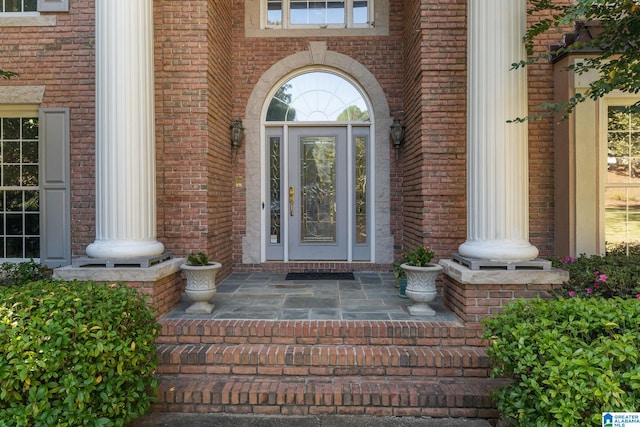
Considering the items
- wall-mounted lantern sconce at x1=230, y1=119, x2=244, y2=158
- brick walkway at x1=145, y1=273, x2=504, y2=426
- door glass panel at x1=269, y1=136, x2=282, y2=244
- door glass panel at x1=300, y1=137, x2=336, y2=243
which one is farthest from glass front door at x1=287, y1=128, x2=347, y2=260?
brick walkway at x1=145, y1=273, x2=504, y2=426

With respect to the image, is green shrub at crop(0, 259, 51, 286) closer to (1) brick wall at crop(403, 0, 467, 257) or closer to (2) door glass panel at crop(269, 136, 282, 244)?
(2) door glass panel at crop(269, 136, 282, 244)

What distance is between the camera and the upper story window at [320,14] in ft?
19.9

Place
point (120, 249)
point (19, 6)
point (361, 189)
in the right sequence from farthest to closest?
1. point (361, 189)
2. point (19, 6)
3. point (120, 249)

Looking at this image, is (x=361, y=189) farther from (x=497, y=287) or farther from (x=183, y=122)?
(x=497, y=287)

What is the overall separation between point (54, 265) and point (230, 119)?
316cm

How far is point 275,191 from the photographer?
6.23 m

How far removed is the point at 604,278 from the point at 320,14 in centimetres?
521

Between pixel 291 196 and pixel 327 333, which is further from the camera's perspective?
pixel 291 196

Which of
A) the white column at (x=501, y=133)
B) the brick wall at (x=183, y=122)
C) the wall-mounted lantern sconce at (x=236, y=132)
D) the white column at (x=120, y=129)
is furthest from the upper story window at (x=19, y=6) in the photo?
the white column at (x=501, y=133)

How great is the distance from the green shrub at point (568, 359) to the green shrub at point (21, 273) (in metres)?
5.07

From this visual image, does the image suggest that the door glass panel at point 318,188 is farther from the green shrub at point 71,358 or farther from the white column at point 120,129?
the green shrub at point 71,358

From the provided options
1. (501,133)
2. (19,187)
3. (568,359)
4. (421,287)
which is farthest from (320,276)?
(19,187)

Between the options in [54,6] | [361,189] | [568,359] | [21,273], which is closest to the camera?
[568,359]

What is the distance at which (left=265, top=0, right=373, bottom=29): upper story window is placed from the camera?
6055mm
